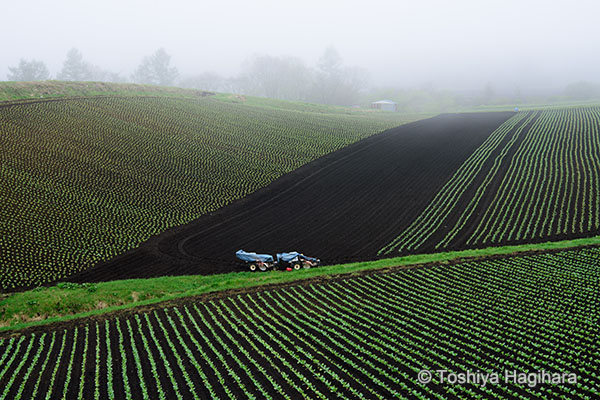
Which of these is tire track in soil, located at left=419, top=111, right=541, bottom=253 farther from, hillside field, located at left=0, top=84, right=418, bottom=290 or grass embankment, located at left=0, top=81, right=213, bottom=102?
grass embankment, located at left=0, top=81, right=213, bottom=102

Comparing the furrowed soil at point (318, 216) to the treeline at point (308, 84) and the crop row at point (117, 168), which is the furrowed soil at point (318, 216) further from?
the treeline at point (308, 84)

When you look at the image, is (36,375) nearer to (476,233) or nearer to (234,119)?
(476,233)

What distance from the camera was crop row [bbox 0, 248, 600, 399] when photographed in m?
14.3

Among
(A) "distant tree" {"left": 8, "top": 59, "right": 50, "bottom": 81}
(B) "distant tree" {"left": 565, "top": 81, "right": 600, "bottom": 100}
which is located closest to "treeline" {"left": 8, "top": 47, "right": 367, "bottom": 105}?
(A) "distant tree" {"left": 8, "top": 59, "right": 50, "bottom": 81}

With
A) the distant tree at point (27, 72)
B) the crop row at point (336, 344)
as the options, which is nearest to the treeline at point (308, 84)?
the distant tree at point (27, 72)

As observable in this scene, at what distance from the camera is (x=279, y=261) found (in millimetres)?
27109

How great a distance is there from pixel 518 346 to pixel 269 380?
1006cm

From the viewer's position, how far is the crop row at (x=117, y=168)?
28703 mm

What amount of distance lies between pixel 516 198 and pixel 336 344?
1023 inches

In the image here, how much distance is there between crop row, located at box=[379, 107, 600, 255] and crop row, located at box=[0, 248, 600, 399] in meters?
6.59

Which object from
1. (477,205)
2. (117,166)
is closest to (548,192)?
(477,205)

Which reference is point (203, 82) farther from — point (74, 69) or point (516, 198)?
point (516, 198)

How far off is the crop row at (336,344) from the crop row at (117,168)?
35.9 feet

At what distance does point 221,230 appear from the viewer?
3222 cm
